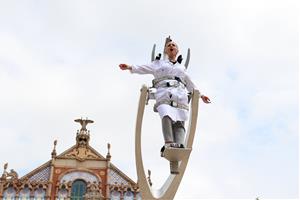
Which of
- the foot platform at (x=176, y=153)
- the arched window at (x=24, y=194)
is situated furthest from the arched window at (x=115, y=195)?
the foot platform at (x=176, y=153)

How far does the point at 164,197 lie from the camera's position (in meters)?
4.62

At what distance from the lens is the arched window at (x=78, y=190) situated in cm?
1997

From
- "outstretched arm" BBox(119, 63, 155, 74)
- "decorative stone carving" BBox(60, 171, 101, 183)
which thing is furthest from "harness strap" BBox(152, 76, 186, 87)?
"decorative stone carving" BBox(60, 171, 101, 183)

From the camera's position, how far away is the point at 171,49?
5.44 m

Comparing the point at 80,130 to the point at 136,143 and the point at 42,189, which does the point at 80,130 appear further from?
the point at 136,143

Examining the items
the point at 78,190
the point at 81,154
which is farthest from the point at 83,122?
the point at 78,190

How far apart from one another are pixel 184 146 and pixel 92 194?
50.1ft

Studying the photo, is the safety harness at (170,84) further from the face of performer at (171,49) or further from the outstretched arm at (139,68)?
the face of performer at (171,49)

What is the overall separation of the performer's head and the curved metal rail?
0.68 meters

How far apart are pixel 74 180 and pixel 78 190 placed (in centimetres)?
55

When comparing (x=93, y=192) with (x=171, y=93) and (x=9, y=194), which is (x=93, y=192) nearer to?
(x=9, y=194)

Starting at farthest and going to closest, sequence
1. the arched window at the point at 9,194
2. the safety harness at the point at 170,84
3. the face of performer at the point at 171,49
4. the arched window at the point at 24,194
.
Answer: the arched window at the point at 24,194 < the arched window at the point at 9,194 < the face of performer at the point at 171,49 < the safety harness at the point at 170,84

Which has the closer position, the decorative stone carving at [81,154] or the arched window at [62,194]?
the arched window at [62,194]

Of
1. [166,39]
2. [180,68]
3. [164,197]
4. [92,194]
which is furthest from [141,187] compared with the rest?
[92,194]
